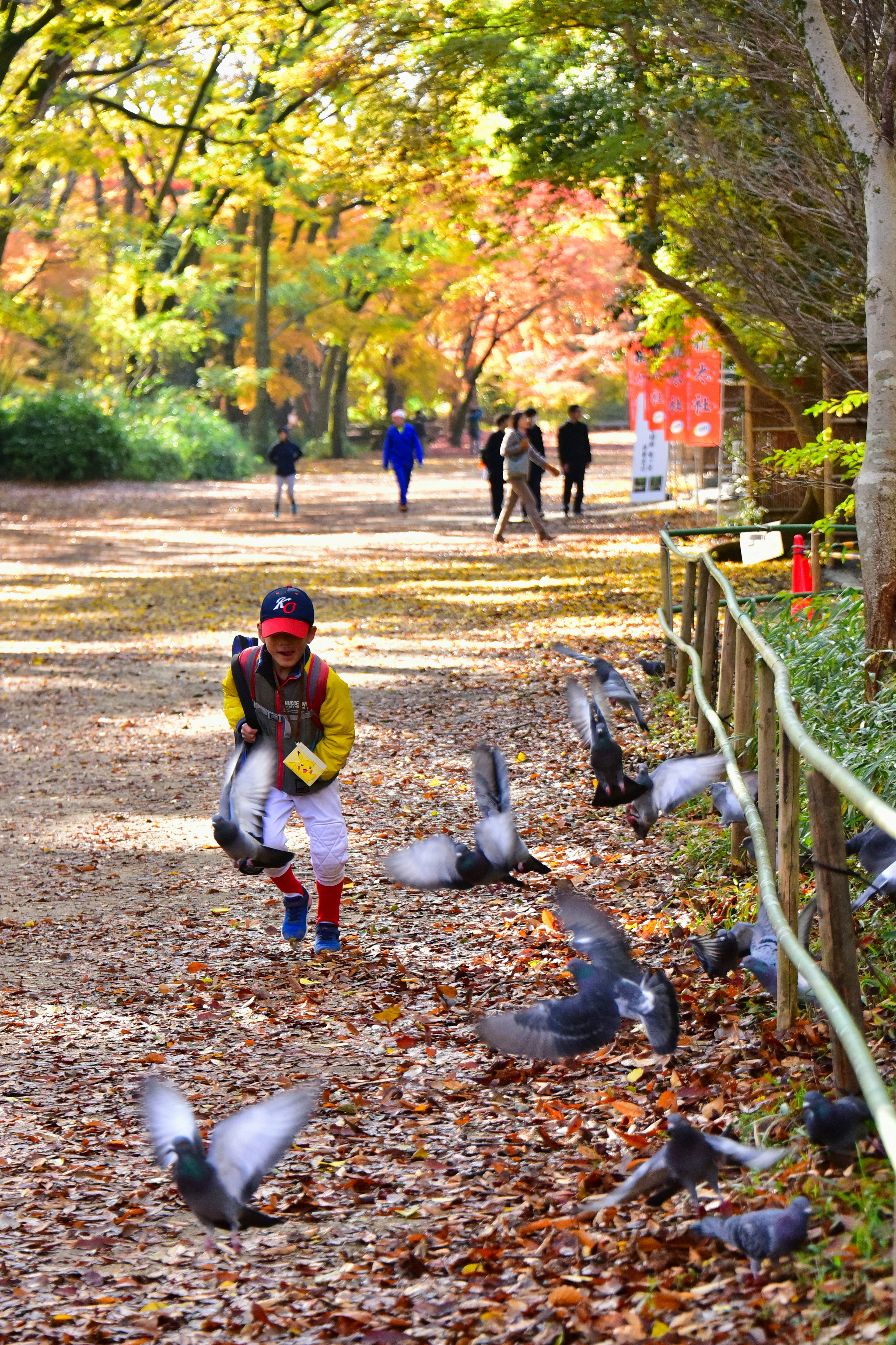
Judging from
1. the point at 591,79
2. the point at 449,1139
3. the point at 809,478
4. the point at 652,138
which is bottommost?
the point at 449,1139

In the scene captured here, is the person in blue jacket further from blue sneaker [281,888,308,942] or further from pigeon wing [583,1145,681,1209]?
pigeon wing [583,1145,681,1209]

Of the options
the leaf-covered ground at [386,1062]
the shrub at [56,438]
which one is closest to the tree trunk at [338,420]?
the shrub at [56,438]

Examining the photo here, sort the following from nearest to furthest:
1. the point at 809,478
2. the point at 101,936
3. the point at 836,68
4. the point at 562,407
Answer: the point at 101,936
the point at 836,68
the point at 809,478
the point at 562,407

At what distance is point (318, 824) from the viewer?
19.2 ft

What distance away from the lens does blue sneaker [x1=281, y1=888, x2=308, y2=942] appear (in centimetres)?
620

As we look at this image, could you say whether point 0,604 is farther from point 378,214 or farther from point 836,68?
point 378,214

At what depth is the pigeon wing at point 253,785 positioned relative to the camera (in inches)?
224

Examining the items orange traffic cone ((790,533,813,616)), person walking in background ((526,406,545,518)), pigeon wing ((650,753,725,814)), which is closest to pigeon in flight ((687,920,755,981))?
pigeon wing ((650,753,725,814))

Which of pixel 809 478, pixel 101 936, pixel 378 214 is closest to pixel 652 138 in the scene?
pixel 809 478

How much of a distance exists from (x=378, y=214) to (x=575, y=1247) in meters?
38.5

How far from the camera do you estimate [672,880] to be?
6.57 metres

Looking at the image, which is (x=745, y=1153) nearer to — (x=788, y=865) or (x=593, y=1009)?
(x=593, y=1009)

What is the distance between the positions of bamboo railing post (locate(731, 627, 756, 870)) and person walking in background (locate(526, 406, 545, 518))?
47.3 feet

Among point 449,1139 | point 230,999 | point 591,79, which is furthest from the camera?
point 591,79
